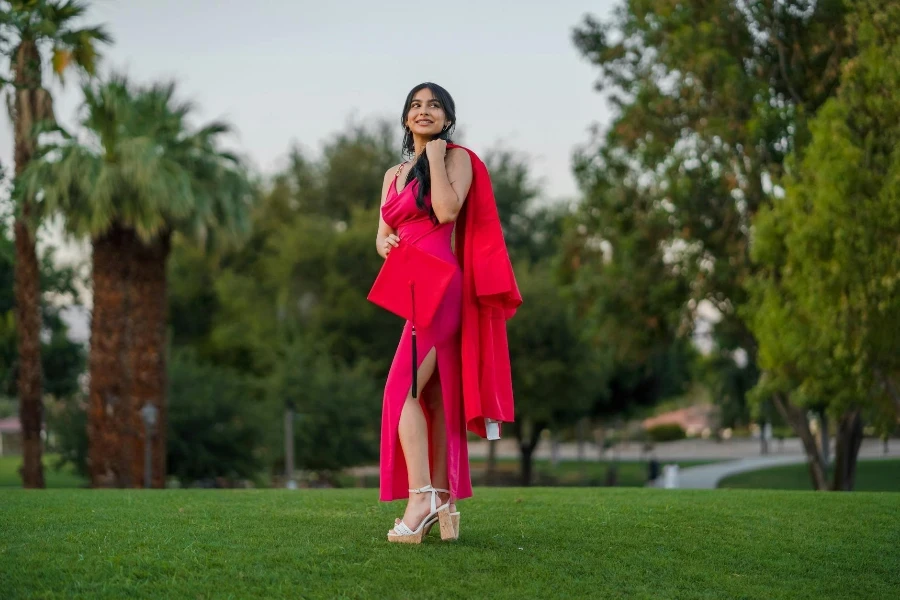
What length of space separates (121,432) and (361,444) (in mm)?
16002

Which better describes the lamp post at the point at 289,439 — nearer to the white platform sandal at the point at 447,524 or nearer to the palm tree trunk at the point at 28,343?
the palm tree trunk at the point at 28,343

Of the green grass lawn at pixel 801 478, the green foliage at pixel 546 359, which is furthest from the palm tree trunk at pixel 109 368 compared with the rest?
the green foliage at pixel 546 359

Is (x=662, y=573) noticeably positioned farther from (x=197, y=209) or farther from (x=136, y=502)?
(x=197, y=209)

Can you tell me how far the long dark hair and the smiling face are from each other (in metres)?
0.02

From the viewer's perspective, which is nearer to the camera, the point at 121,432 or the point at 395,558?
the point at 395,558

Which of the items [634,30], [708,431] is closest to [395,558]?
[634,30]

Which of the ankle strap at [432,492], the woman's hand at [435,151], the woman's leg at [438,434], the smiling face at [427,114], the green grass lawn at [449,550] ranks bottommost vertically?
the green grass lawn at [449,550]

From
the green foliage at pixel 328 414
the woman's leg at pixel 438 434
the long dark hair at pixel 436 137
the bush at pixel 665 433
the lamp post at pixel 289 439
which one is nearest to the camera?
the long dark hair at pixel 436 137

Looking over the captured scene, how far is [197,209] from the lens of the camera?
73.3 ft

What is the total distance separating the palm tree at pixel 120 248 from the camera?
67.5ft

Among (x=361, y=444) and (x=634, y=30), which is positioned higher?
(x=634, y=30)

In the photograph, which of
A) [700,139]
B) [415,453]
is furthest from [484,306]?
[700,139]

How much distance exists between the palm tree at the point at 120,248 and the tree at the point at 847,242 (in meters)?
11.0

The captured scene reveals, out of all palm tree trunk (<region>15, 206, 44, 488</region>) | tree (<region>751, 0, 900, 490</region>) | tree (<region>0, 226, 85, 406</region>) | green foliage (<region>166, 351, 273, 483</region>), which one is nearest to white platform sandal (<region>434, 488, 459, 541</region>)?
tree (<region>751, 0, 900, 490</region>)
